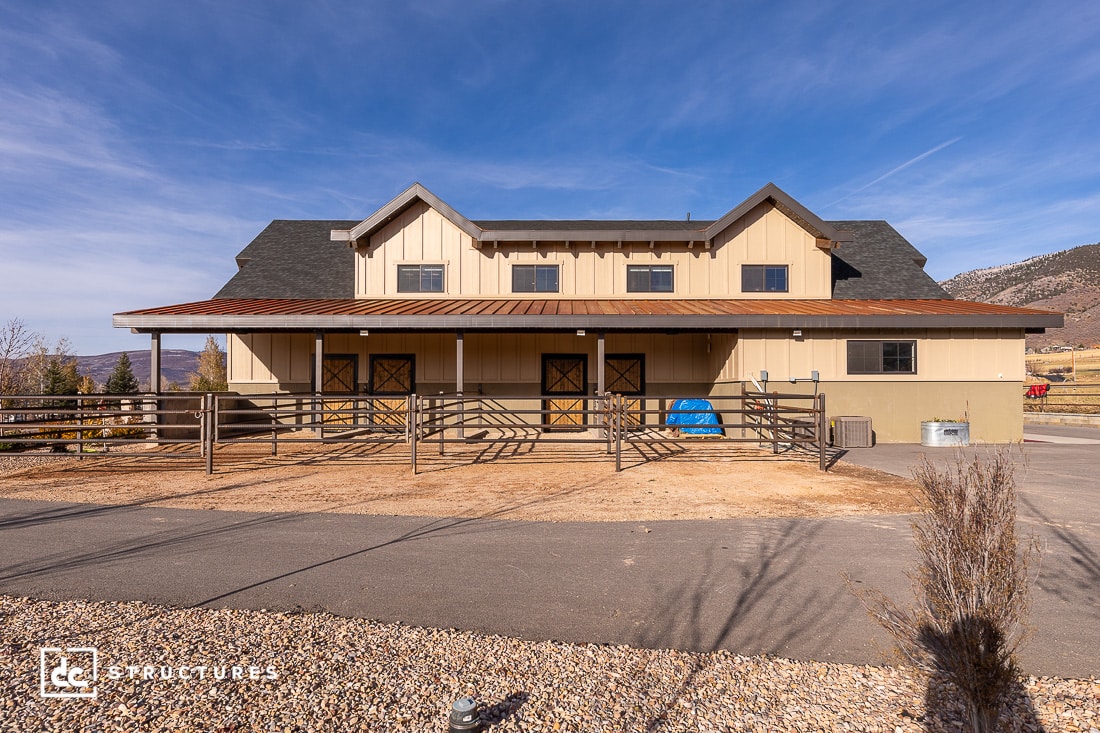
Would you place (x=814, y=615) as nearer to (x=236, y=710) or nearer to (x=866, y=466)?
(x=236, y=710)

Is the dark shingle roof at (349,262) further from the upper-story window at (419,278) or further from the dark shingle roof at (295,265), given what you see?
the upper-story window at (419,278)

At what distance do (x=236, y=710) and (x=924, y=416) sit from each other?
16583 millimetres

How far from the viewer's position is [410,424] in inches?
418

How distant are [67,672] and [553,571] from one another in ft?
11.4

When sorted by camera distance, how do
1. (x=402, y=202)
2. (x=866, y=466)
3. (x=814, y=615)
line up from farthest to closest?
(x=402, y=202) < (x=866, y=466) < (x=814, y=615)

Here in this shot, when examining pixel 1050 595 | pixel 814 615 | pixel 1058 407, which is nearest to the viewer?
pixel 814 615

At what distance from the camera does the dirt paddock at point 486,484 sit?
25.1 feet

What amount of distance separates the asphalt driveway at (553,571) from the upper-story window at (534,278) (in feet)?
38.4

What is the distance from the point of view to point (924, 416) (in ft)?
48.1

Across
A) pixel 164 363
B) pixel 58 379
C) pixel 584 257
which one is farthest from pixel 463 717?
pixel 164 363

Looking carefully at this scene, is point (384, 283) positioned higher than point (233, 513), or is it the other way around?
point (384, 283)

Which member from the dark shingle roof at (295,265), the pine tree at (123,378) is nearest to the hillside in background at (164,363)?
the pine tree at (123,378)

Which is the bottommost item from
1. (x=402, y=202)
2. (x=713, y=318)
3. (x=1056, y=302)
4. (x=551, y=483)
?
(x=551, y=483)

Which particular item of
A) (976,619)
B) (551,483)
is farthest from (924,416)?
(976,619)
